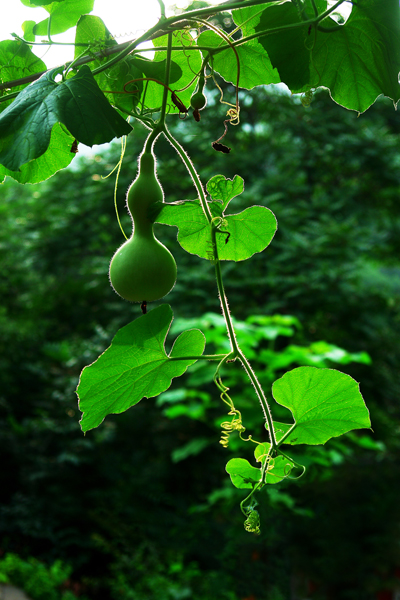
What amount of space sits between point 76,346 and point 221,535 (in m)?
1.65

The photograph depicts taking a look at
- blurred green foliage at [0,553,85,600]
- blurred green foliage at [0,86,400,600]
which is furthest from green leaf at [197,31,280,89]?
blurred green foliage at [0,553,85,600]

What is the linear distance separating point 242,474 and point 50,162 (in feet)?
0.95

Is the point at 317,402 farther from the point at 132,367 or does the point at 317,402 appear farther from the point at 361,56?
the point at 361,56

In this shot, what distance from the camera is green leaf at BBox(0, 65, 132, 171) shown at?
0.91 ft

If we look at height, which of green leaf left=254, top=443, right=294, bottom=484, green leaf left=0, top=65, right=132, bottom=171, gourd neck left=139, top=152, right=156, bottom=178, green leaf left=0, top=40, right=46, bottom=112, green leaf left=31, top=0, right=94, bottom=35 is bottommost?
green leaf left=254, top=443, right=294, bottom=484

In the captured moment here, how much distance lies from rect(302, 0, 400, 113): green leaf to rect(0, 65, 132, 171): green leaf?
19 centimetres

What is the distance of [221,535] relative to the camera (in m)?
3.10

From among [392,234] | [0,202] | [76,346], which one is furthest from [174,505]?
[0,202]

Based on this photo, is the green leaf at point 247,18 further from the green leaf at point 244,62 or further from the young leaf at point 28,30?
the young leaf at point 28,30

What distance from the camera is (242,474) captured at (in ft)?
1.18

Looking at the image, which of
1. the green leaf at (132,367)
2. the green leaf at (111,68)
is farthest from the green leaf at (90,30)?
the green leaf at (132,367)

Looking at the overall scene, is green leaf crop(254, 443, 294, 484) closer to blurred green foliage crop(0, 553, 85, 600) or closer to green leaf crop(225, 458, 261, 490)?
green leaf crop(225, 458, 261, 490)

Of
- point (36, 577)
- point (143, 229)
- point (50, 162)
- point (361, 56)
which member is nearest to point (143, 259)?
point (143, 229)

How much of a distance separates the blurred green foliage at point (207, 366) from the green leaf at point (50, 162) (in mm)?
1845
